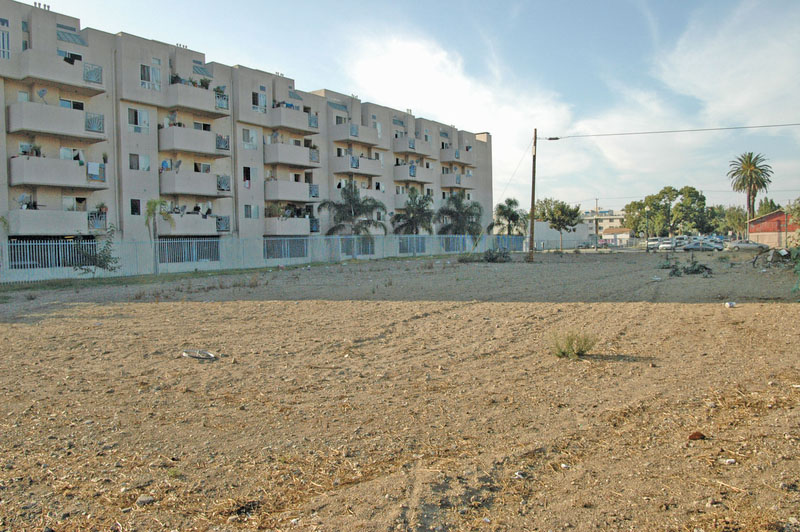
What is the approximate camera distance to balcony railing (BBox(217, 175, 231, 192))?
44094mm

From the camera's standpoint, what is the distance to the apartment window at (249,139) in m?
47.7

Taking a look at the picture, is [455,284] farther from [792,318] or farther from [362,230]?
[362,230]

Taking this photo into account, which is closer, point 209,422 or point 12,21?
point 209,422

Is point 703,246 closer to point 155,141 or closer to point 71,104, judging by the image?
point 155,141

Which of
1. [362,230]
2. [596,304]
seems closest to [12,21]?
[362,230]

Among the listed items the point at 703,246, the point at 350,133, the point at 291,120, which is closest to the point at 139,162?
the point at 291,120

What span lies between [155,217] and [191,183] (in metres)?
3.81

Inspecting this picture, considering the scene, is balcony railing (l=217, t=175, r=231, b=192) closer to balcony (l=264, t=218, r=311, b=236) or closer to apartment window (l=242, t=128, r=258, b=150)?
apartment window (l=242, t=128, r=258, b=150)

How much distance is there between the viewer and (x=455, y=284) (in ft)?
73.4

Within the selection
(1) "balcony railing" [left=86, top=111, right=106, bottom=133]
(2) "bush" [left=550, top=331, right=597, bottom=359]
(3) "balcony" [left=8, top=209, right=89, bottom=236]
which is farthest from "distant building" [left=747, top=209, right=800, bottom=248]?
(2) "bush" [left=550, top=331, right=597, bottom=359]

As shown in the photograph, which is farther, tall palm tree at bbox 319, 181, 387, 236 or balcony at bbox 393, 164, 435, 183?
balcony at bbox 393, 164, 435, 183

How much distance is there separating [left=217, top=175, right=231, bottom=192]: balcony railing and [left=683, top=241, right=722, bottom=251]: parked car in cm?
5074

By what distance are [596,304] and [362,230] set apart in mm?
38958

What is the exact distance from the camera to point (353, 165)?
56.2 metres
